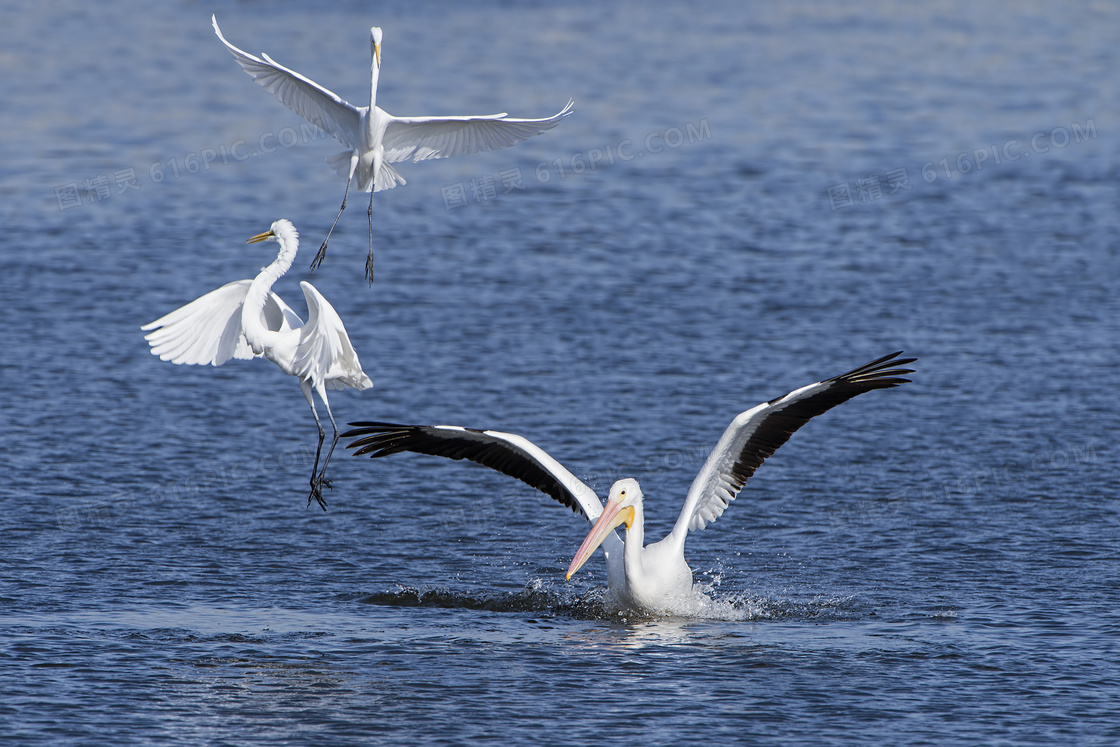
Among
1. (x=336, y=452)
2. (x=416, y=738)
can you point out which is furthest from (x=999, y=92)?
(x=416, y=738)

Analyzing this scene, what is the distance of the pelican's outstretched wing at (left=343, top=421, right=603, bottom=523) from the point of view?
10586mm

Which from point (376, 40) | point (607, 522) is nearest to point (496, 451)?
point (607, 522)

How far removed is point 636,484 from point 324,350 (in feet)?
7.52

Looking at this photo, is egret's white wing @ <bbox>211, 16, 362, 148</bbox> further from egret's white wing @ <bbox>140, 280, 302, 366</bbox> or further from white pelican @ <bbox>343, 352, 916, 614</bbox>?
white pelican @ <bbox>343, 352, 916, 614</bbox>

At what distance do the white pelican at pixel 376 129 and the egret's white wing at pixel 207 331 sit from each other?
84cm

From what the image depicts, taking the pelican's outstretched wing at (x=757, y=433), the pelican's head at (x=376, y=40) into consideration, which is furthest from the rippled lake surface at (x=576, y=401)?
the pelican's head at (x=376, y=40)

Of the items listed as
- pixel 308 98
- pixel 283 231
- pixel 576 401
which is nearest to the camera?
pixel 283 231

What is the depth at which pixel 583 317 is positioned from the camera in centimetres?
1747

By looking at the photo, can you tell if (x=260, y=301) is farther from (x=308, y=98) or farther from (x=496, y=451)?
(x=496, y=451)

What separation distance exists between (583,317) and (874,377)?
749cm

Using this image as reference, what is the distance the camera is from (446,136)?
11273 millimetres

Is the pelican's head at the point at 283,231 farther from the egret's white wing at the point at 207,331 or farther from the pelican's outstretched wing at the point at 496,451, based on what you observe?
the pelican's outstretched wing at the point at 496,451

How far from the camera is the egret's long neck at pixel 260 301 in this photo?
1002 centimetres

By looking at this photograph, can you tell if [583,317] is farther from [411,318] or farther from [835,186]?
[835,186]
